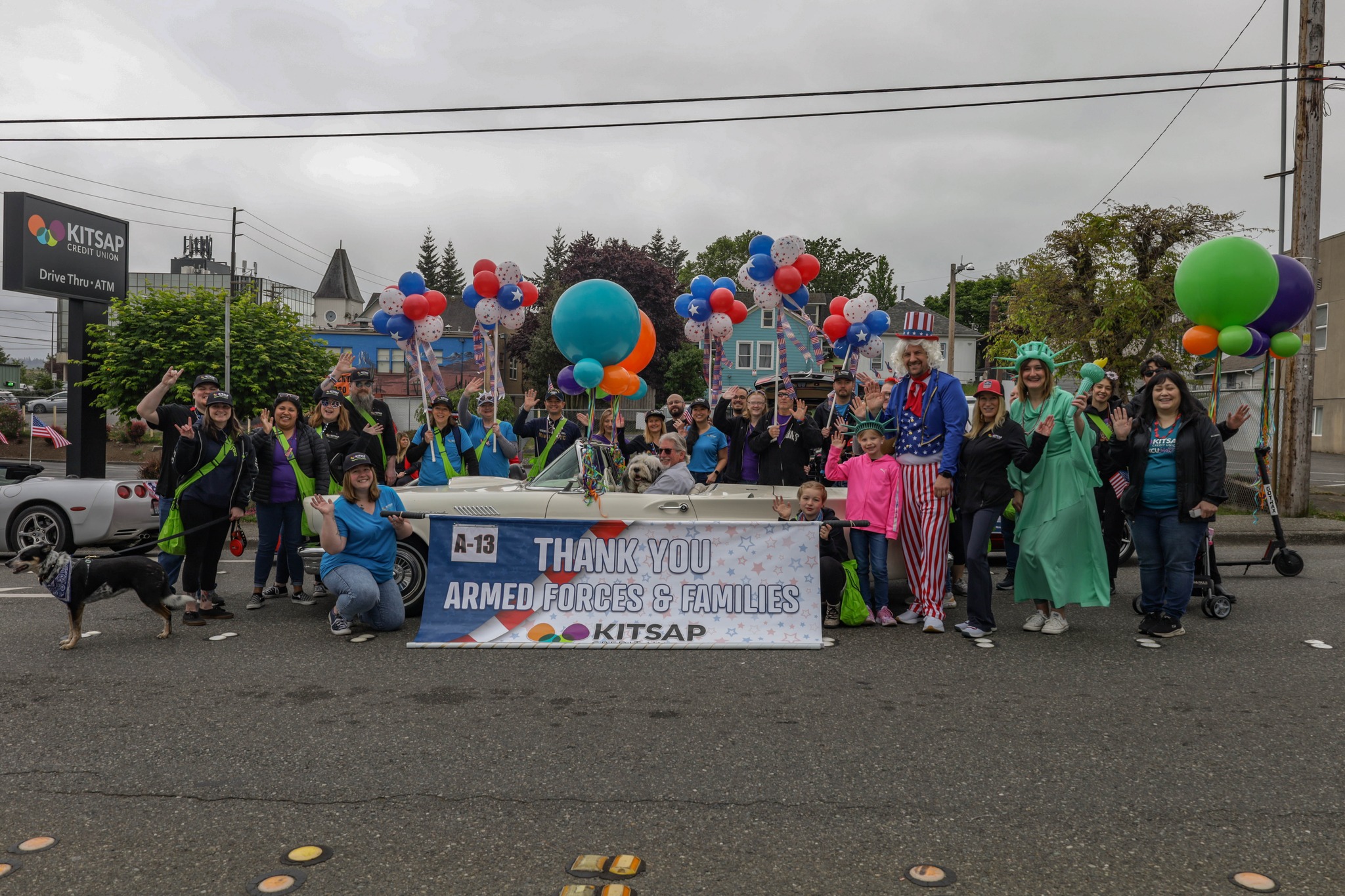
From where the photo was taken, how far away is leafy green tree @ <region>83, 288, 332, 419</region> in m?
22.3

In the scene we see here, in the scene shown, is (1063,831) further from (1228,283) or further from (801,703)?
(1228,283)

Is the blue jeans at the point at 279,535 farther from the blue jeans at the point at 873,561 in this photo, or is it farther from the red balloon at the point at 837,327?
the red balloon at the point at 837,327

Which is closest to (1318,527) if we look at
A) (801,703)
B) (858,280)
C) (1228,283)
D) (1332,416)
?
(1228,283)

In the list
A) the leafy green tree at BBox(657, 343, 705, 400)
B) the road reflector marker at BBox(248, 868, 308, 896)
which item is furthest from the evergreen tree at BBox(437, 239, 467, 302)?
the road reflector marker at BBox(248, 868, 308, 896)

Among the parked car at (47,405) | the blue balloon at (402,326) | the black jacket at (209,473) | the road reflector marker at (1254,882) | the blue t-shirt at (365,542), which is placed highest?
the blue balloon at (402,326)

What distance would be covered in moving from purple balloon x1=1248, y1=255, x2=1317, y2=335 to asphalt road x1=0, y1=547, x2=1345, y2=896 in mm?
2908

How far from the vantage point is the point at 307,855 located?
3242 millimetres

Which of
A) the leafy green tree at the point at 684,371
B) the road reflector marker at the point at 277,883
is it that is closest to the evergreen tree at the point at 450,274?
the leafy green tree at the point at 684,371

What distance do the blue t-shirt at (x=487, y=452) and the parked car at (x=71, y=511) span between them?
13.9ft

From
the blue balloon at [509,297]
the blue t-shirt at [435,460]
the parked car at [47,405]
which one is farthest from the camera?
the parked car at [47,405]

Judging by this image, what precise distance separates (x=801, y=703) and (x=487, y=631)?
88.9 inches

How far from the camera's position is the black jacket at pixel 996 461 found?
640 centimetres

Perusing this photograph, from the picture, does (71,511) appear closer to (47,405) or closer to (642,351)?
(642,351)

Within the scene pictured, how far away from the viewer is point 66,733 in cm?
450
